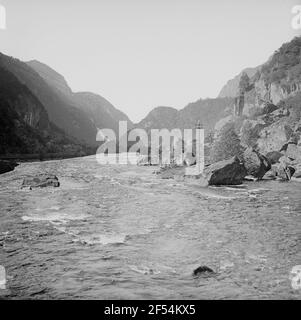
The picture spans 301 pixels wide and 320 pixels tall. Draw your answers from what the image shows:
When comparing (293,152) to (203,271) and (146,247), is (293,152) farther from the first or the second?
(203,271)

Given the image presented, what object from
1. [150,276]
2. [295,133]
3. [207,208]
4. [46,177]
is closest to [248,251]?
[150,276]

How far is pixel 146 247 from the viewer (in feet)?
46.1

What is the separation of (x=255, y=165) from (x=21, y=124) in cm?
10293

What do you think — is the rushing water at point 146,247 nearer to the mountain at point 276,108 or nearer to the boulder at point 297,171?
the boulder at point 297,171

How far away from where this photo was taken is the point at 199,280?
10445 millimetres

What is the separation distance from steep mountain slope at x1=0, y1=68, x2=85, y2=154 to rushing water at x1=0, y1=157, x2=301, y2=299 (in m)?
80.2

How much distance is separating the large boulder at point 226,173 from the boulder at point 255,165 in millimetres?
4440

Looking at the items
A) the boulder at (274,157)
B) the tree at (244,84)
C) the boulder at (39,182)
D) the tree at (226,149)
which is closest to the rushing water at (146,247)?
the boulder at (39,182)

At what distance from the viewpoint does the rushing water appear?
9875 mm

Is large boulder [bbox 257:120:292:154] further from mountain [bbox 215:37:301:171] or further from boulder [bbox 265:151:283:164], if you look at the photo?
boulder [bbox 265:151:283:164]

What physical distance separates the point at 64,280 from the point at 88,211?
1095 centimetres

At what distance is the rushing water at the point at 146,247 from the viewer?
32.4 feet

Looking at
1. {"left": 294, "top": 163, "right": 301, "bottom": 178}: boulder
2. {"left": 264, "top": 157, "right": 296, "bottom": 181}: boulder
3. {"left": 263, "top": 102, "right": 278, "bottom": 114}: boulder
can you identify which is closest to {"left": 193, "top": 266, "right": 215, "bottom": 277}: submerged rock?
{"left": 264, "top": 157, "right": 296, "bottom": 181}: boulder

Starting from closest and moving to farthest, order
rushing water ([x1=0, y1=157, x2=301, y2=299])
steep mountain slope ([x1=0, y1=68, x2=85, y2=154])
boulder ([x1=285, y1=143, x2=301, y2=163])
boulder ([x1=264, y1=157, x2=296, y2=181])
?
rushing water ([x1=0, y1=157, x2=301, y2=299])
boulder ([x1=264, y1=157, x2=296, y2=181])
boulder ([x1=285, y1=143, x2=301, y2=163])
steep mountain slope ([x1=0, y1=68, x2=85, y2=154])
